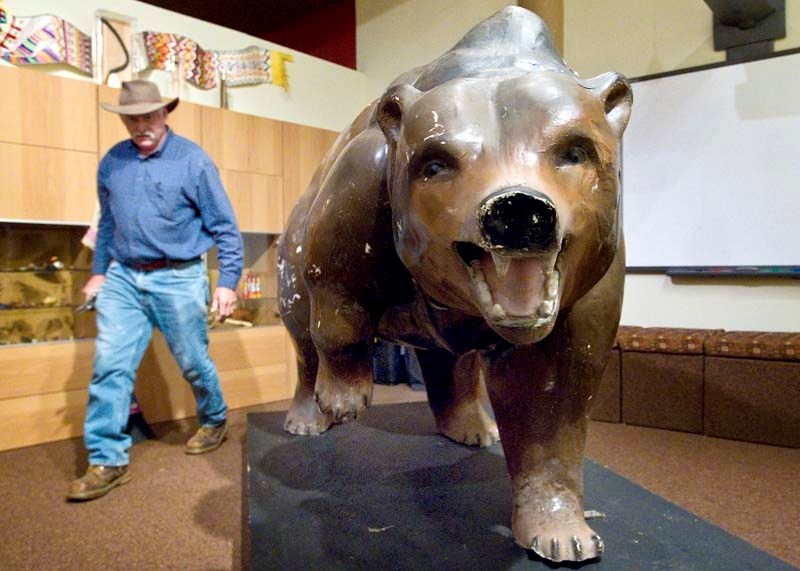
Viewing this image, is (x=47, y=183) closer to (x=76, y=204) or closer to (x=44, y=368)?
(x=76, y=204)

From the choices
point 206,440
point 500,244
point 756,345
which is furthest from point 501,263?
point 756,345

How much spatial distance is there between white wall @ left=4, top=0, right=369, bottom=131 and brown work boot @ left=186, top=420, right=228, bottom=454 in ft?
6.43

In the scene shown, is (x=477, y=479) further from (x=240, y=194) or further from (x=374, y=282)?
(x=240, y=194)

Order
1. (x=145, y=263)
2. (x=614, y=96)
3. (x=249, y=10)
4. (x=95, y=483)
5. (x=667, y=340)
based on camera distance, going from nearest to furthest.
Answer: (x=614, y=96) < (x=95, y=483) < (x=145, y=263) < (x=667, y=340) < (x=249, y=10)

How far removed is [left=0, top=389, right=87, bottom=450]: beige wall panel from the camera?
2691 millimetres

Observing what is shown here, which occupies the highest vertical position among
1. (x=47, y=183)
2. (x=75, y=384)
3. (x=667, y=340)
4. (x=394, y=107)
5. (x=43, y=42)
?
(x=43, y=42)

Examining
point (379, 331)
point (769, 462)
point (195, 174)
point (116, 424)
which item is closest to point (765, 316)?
point (769, 462)

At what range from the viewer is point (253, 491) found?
1488mm

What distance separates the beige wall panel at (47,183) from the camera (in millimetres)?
2760

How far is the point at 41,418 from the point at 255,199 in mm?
1631

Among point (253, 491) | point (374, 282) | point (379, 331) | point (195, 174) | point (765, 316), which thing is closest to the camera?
point (374, 282)

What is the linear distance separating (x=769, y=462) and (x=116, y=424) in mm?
2461

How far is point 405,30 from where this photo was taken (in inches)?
185

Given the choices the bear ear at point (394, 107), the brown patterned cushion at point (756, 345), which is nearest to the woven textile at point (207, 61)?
the bear ear at point (394, 107)
